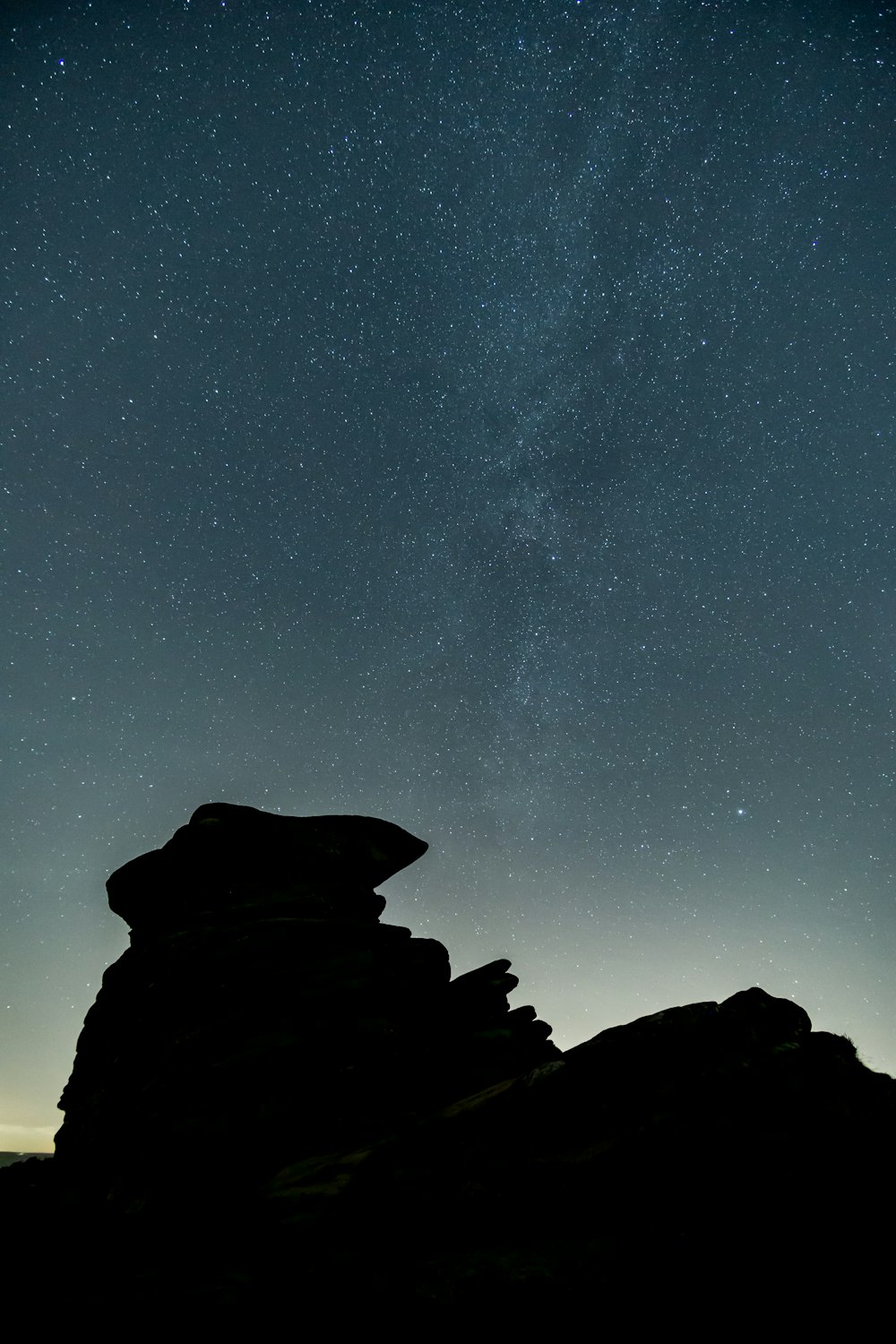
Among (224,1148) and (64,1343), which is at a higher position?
(224,1148)

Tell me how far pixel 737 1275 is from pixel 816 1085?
3283 millimetres

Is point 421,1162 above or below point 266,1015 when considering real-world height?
below

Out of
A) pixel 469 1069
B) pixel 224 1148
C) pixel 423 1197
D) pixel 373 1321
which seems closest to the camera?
pixel 373 1321

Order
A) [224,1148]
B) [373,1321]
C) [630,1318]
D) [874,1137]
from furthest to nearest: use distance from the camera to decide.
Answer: [224,1148]
[874,1137]
[373,1321]
[630,1318]

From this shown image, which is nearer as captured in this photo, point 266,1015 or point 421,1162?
point 421,1162

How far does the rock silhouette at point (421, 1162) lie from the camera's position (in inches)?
354

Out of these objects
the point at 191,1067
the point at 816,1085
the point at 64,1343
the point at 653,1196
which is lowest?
the point at 64,1343

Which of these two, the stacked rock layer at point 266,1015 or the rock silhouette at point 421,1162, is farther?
the stacked rock layer at point 266,1015

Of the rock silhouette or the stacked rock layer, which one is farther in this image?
the stacked rock layer

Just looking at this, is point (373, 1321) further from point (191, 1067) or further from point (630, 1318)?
point (191, 1067)

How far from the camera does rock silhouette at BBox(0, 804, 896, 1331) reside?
8984mm

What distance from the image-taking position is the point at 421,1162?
11.2 meters

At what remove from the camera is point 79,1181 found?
52.0ft

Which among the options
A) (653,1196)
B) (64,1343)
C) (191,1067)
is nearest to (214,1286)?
(64,1343)
